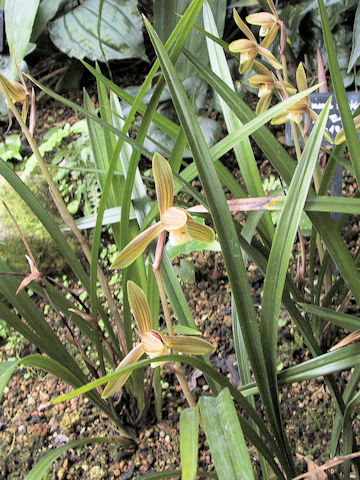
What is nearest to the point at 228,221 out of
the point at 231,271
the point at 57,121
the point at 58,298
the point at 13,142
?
the point at 231,271

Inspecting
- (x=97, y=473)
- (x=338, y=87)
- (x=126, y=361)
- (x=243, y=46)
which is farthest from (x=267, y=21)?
(x=97, y=473)

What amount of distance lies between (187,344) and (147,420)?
560 mm

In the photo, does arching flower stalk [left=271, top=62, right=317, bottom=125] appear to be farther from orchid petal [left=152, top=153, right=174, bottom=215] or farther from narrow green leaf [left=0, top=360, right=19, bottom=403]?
narrow green leaf [left=0, top=360, right=19, bottom=403]

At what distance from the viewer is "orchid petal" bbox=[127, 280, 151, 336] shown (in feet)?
1.88

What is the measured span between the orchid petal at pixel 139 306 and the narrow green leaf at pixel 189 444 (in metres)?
0.13

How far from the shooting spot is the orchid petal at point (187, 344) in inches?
23.8

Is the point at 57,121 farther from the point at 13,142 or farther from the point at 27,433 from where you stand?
the point at 27,433

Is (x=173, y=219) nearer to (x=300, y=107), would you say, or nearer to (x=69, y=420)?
(x=300, y=107)

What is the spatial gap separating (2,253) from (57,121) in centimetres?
77

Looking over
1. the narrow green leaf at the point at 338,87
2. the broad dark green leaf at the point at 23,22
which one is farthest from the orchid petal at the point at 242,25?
the broad dark green leaf at the point at 23,22

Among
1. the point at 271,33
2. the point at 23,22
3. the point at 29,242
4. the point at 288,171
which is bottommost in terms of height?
the point at 288,171

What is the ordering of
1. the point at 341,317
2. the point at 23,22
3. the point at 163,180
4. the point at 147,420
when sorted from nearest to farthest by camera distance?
1. the point at 163,180
2. the point at 341,317
3. the point at 147,420
4. the point at 23,22

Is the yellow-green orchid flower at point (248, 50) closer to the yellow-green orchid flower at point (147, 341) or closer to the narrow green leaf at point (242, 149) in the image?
the narrow green leaf at point (242, 149)

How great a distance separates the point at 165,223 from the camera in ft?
1.89
